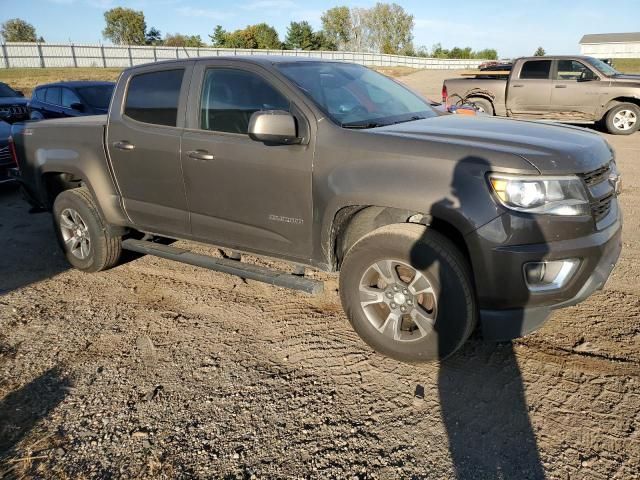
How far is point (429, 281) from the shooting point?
9.66ft

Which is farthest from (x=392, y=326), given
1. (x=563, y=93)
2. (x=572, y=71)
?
(x=572, y=71)

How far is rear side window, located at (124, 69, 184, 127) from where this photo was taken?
4.01 metres

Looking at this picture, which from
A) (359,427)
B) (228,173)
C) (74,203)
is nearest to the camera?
(359,427)

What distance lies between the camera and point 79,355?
341 cm

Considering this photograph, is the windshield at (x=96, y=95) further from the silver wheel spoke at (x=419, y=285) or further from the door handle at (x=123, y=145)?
the silver wheel spoke at (x=419, y=285)

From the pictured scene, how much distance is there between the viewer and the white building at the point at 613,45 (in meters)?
82.2

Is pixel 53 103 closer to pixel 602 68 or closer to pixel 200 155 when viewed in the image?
pixel 200 155

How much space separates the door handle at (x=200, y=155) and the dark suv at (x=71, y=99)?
7.42 meters

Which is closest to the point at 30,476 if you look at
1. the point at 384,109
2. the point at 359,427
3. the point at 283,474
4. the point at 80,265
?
the point at 283,474

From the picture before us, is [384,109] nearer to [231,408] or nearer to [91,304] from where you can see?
[231,408]

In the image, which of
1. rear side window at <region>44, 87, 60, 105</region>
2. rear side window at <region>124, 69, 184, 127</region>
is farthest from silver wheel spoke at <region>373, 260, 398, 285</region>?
rear side window at <region>44, 87, 60, 105</region>

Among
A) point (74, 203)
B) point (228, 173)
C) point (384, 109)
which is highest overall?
point (384, 109)

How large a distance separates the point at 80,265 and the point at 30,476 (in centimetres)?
281

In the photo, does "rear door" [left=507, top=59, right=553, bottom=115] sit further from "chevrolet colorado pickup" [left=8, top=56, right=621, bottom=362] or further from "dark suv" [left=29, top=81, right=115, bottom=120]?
"dark suv" [left=29, top=81, right=115, bottom=120]
